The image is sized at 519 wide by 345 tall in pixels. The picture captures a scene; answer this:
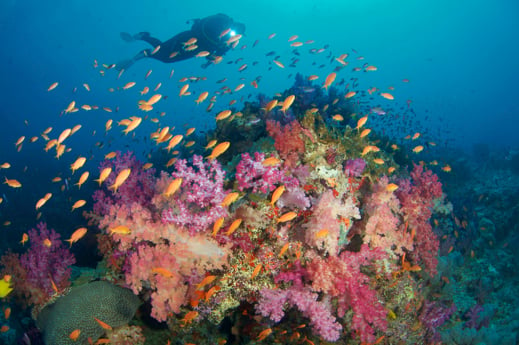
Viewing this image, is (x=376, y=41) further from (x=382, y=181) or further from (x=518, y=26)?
(x=382, y=181)

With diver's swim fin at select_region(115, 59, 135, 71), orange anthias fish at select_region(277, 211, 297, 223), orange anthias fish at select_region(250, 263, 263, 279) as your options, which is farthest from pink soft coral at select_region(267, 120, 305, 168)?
diver's swim fin at select_region(115, 59, 135, 71)

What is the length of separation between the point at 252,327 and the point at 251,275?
2.49 feet

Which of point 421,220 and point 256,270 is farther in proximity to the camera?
point 421,220

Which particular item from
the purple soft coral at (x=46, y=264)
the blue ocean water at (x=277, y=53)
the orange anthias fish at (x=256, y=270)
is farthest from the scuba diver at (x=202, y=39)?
the blue ocean water at (x=277, y=53)

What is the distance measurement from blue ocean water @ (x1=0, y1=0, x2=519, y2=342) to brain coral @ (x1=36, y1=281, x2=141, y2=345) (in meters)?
50.7

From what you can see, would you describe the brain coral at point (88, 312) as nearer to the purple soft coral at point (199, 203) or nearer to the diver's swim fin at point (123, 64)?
the purple soft coral at point (199, 203)

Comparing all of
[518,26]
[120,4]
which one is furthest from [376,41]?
[120,4]

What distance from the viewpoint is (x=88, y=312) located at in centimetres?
383

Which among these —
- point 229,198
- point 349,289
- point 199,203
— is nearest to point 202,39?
point 199,203

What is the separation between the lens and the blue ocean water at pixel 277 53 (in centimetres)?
7381

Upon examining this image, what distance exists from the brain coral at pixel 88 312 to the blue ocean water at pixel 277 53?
50661 mm

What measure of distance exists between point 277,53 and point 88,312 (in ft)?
280

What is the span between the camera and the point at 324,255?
374 centimetres

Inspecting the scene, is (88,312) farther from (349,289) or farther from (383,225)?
(383,225)
